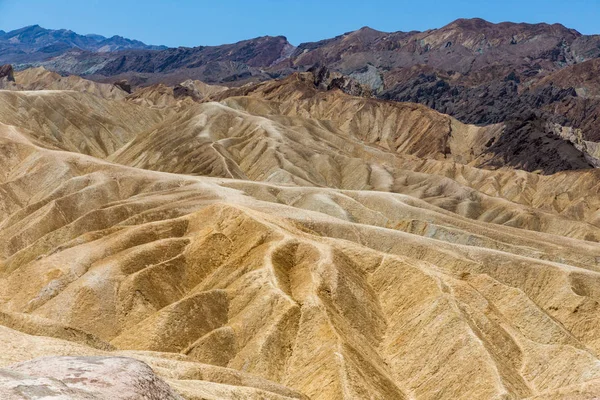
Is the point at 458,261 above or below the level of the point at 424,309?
above

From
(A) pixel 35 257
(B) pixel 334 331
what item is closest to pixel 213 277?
(B) pixel 334 331

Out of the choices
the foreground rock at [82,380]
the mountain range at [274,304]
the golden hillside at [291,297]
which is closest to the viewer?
the foreground rock at [82,380]

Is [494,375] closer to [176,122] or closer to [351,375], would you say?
[351,375]

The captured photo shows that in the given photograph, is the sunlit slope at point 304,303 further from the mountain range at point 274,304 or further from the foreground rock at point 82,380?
the foreground rock at point 82,380

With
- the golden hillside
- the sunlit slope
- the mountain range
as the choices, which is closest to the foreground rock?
the mountain range

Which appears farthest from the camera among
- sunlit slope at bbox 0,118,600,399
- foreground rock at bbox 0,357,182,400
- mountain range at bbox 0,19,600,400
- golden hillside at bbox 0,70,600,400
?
sunlit slope at bbox 0,118,600,399

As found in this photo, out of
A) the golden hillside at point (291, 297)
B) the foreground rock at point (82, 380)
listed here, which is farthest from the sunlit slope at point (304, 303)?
the foreground rock at point (82, 380)

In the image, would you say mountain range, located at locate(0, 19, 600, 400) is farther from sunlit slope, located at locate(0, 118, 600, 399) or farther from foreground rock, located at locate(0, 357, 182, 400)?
sunlit slope, located at locate(0, 118, 600, 399)

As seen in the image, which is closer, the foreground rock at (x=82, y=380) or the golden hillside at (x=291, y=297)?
the foreground rock at (x=82, y=380)
